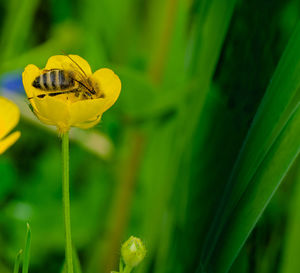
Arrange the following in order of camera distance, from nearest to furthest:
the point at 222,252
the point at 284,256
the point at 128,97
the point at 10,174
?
the point at 222,252 < the point at 284,256 < the point at 128,97 < the point at 10,174

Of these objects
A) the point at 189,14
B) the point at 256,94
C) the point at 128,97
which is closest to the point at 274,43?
the point at 256,94

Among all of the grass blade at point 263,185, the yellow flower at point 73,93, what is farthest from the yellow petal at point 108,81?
the grass blade at point 263,185

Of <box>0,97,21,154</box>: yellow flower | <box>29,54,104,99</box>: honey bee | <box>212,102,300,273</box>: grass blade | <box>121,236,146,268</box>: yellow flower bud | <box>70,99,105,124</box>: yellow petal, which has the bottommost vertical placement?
<box>121,236,146,268</box>: yellow flower bud

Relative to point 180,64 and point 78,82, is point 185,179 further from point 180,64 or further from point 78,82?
point 180,64

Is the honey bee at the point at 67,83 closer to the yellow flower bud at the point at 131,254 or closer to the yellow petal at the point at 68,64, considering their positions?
the yellow petal at the point at 68,64

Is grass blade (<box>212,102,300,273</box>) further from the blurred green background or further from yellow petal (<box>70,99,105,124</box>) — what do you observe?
yellow petal (<box>70,99,105,124</box>)

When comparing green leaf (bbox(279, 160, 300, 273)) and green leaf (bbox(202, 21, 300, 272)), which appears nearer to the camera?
green leaf (bbox(202, 21, 300, 272))

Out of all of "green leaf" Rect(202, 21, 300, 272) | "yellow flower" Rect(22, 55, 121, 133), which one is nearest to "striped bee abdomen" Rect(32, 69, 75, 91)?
"yellow flower" Rect(22, 55, 121, 133)

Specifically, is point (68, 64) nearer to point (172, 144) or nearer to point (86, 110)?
point (86, 110)
